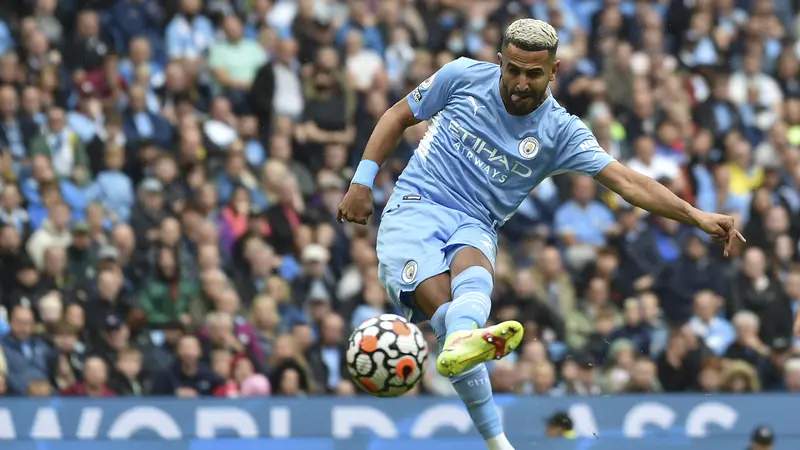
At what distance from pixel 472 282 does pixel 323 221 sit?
21.6ft

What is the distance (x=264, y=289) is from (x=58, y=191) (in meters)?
2.21

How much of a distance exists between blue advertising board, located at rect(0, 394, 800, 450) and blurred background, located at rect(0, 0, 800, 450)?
0.02 meters

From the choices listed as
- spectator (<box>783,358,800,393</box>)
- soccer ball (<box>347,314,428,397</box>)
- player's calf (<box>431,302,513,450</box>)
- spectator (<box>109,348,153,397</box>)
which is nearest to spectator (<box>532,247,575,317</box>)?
spectator (<box>783,358,800,393</box>)

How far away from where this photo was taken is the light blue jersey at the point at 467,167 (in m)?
9.45

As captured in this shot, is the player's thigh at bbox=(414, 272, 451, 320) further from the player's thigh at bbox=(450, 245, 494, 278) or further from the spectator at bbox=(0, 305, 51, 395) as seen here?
the spectator at bbox=(0, 305, 51, 395)

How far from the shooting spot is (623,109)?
1756cm

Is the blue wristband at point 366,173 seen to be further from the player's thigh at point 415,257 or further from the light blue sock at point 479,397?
the light blue sock at point 479,397

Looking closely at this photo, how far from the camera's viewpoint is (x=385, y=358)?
30.6ft

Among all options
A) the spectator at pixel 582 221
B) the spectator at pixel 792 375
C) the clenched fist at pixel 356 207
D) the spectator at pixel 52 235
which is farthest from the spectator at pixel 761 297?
the clenched fist at pixel 356 207

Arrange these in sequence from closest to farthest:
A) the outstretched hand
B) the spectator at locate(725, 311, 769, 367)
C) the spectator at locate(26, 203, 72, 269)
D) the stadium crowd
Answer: the outstretched hand < the stadium crowd < the spectator at locate(26, 203, 72, 269) < the spectator at locate(725, 311, 769, 367)

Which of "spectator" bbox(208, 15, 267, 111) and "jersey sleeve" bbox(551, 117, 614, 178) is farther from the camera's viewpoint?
"spectator" bbox(208, 15, 267, 111)

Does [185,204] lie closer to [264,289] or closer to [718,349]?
[264,289]

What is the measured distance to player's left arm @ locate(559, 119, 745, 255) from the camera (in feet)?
29.5

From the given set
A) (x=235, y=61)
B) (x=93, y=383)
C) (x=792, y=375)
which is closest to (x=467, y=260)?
(x=93, y=383)
